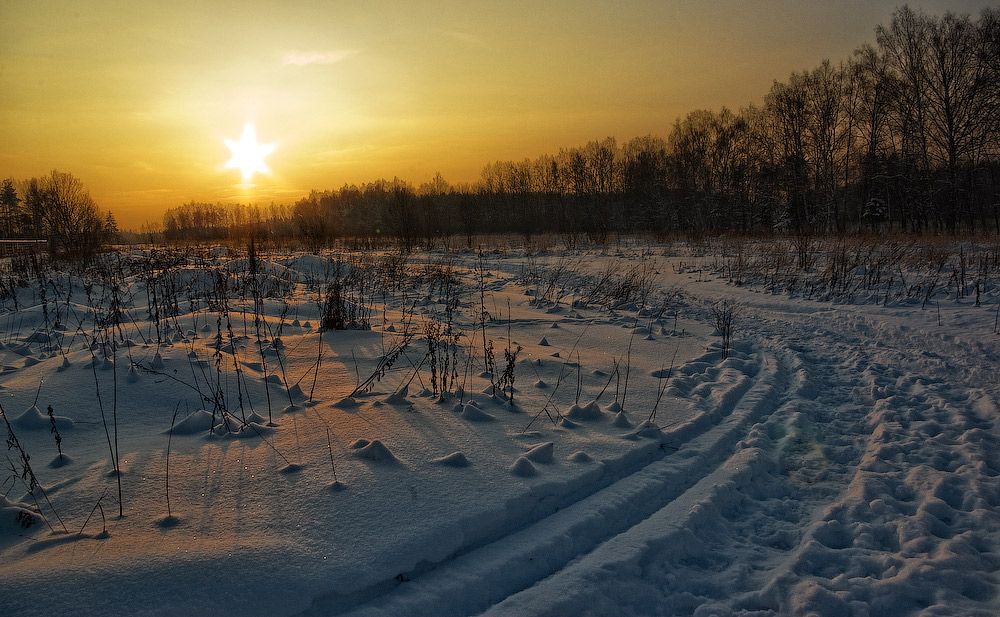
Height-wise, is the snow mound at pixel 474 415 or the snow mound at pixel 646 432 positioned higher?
the snow mound at pixel 474 415

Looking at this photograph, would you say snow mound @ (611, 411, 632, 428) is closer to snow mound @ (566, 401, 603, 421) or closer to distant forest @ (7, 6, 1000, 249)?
snow mound @ (566, 401, 603, 421)

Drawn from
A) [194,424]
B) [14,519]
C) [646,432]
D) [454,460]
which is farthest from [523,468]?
[14,519]

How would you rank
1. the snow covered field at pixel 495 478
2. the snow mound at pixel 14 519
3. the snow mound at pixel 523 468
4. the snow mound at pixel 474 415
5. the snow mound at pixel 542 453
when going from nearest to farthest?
the snow covered field at pixel 495 478
the snow mound at pixel 14 519
the snow mound at pixel 523 468
the snow mound at pixel 542 453
the snow mound at pixel 474 415

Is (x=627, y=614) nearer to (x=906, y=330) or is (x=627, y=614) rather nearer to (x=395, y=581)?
(x=395, y=581)

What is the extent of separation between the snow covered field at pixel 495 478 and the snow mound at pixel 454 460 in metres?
0.02

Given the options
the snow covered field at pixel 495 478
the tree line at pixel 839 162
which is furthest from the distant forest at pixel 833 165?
the snow covered field at pixel 495 478

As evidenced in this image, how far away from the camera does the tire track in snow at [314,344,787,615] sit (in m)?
1.89

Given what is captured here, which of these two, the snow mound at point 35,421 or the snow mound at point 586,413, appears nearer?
the snow mound at point 35,421

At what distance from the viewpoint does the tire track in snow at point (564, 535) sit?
6.19 feet

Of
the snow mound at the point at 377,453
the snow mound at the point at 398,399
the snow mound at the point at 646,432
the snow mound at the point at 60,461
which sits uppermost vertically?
the snow mound at the point at 60,461

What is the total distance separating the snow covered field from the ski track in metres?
0.01

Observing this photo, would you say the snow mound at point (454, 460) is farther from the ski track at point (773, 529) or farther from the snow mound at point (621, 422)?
the snow mound at point (621, 422)

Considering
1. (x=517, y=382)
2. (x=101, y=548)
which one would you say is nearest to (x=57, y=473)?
(x=101, y=548)

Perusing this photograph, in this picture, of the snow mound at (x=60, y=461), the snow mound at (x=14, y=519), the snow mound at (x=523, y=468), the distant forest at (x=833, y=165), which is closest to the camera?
the snow mound at (x=14, y=519)
